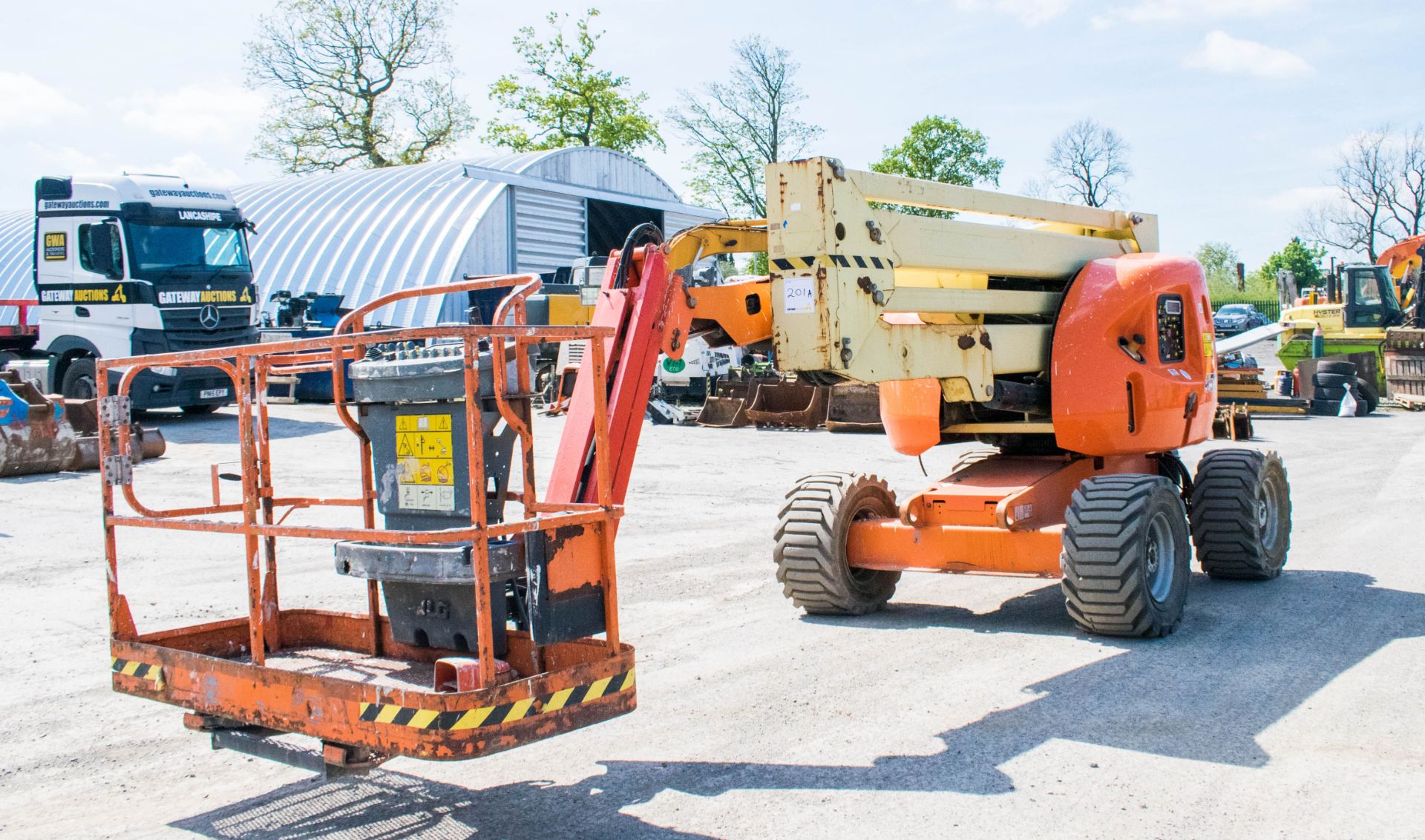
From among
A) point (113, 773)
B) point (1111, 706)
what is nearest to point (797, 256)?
point (1111, 706)

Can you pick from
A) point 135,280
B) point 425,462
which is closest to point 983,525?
point 425,462

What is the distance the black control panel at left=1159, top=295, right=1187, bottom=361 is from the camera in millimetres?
7926

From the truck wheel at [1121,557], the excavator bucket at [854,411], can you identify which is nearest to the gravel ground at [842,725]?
the truck wheel at [1121,557]

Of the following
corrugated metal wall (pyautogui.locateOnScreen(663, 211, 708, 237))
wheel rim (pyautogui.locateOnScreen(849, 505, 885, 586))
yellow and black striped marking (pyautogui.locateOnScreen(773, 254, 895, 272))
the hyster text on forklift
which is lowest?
wheel rim (pyautogui.locateOnScreen(849, 505, 885, 586))

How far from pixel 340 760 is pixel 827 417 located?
17142 millimetres

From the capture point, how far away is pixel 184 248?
752 inches

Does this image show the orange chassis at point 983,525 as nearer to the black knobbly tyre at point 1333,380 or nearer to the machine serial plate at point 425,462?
the machine serial plate at point 425,462

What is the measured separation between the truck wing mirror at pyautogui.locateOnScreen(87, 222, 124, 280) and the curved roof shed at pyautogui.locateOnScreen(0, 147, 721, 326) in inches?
360

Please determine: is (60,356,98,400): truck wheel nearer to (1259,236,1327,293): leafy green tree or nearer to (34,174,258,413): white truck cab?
(34,174,258,413): white truck cab

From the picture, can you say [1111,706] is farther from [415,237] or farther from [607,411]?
[415,237]

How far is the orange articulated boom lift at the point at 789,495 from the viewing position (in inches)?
177

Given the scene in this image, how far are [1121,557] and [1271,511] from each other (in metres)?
2.90

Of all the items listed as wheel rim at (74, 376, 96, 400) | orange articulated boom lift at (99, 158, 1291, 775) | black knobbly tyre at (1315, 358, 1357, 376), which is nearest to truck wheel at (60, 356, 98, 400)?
wheel rim at (74, 376, 96, 400)

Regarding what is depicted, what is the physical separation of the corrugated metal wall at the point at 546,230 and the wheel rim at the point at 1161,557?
25.6 m
